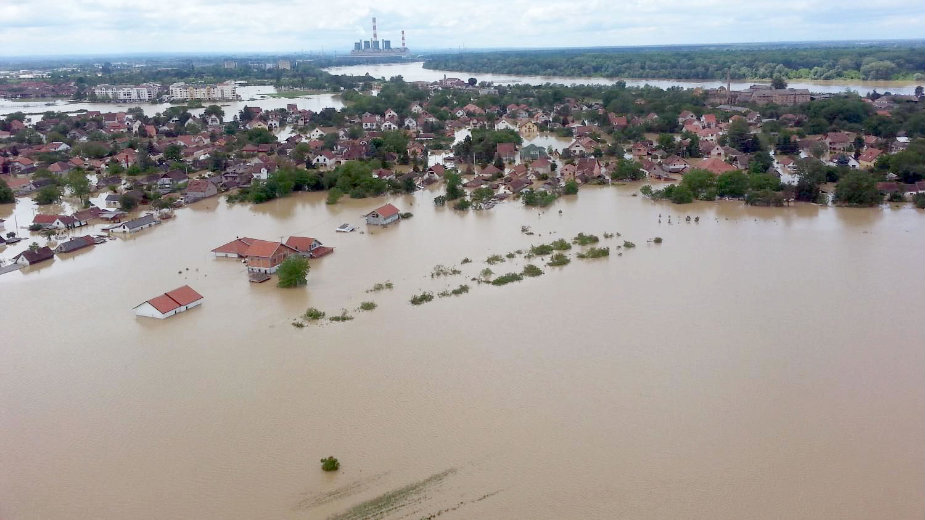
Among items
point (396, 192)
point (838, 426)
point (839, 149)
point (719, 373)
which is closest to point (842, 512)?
point (838, 426)

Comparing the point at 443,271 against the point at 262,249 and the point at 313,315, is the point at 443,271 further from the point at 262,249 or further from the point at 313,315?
the point at 262,249

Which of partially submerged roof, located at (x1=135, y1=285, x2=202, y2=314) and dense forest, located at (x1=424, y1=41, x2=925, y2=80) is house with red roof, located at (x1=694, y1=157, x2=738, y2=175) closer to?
partially submerged roof, located at (x1=135, y1=285, x2=202, y2=314)

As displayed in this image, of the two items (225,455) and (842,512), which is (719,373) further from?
(225,455)

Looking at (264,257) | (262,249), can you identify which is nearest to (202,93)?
(262,249)

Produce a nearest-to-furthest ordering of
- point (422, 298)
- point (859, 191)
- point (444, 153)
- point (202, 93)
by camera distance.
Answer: point (422, 298), point (859, 191), point (444, 153), point (202, 93)

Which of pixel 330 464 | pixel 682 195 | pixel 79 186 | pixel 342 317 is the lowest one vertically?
pixel 330 464

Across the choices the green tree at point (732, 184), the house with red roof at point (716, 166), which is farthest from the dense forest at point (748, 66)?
the green tree at point (732, 184)

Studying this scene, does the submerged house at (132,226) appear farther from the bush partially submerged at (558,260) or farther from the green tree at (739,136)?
the green tree at (739,136)
